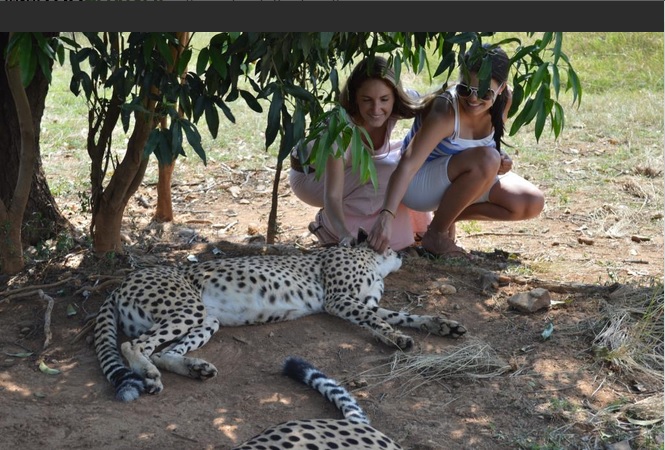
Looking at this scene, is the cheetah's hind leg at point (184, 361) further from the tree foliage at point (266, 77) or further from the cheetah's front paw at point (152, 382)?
the tree foliage at point (266, 77)

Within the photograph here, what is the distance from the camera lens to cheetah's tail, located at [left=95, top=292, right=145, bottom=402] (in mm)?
3238

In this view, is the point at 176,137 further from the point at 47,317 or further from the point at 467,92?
the point at 467,92

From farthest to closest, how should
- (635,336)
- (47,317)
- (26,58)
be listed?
(47,317) < (635,336) < (26,58)

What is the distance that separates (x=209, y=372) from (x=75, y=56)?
138cm

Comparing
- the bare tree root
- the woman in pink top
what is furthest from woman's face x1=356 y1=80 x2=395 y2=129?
the bare tree root

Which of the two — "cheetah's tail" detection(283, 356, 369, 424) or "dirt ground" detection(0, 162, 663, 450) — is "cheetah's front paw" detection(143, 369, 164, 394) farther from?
"cheetah's tail" detection(283, 356, 369, 424)

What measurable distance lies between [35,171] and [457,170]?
2.39m

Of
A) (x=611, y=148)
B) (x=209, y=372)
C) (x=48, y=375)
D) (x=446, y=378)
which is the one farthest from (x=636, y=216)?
(x=48, y=375)

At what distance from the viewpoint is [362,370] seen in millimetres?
3588

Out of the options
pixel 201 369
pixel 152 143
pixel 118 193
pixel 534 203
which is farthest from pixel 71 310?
pixel 534 203

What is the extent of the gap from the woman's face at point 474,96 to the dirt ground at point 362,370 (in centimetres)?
86

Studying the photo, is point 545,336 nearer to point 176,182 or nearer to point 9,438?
point 9,438

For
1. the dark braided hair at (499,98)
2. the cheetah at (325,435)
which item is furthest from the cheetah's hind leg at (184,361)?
the dark braided hair at (499,98)

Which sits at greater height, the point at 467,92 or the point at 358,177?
the point at 467,92
